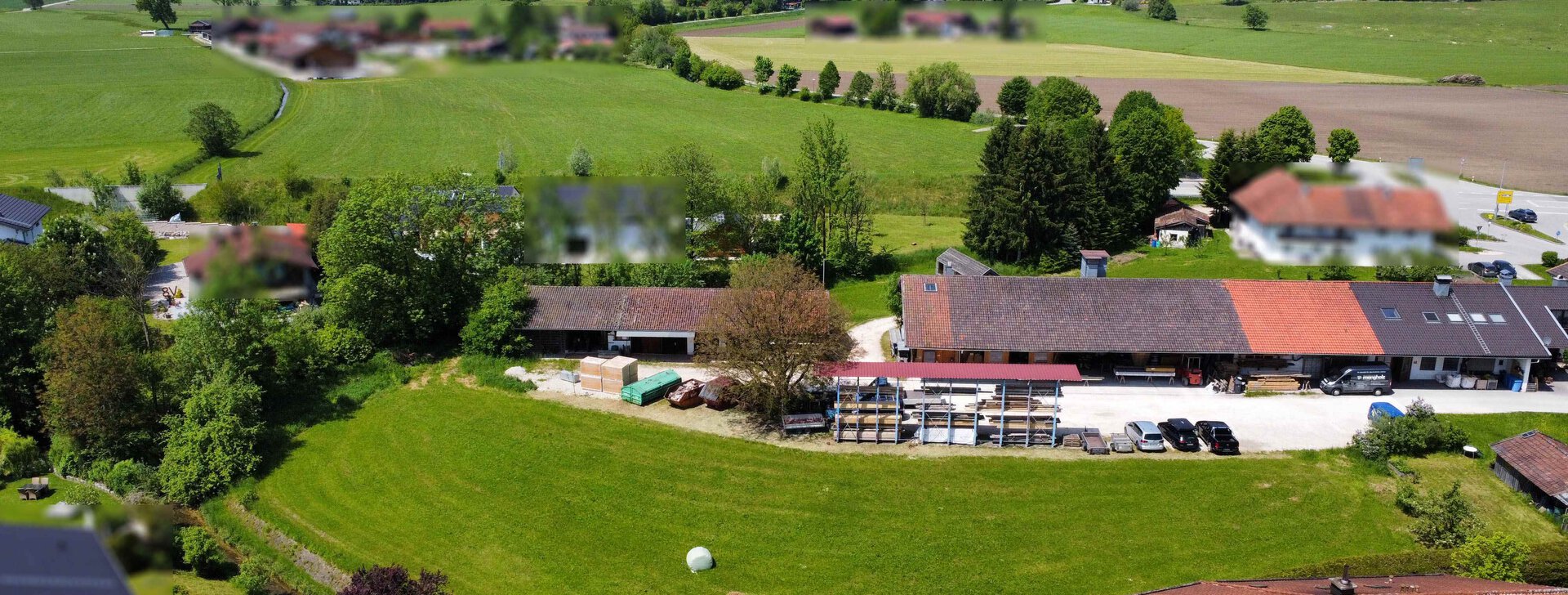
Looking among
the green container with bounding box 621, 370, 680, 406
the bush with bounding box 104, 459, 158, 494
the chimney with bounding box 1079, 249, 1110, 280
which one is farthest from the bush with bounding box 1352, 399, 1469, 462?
the bush with bounding box 104, 459, 158, 494

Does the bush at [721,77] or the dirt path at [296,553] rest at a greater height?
the bush at [721,77]

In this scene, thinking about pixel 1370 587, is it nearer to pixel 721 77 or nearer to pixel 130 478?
pixel 130 478

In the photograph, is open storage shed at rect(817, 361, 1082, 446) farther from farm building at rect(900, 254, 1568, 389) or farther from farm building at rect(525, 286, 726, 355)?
farm building at rect(525, 286, 726, 355)

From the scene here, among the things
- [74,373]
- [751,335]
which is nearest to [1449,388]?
[751,335]

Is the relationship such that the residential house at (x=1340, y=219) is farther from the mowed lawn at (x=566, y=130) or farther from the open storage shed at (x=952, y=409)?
the mowed lawn at (x=566, y=130)

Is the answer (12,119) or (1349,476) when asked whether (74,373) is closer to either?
(1349,476)

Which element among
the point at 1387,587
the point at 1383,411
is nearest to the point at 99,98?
the point at 1383,411

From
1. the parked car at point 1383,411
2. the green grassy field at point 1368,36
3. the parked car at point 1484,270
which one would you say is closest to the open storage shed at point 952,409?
the parked car at point 1383,411
